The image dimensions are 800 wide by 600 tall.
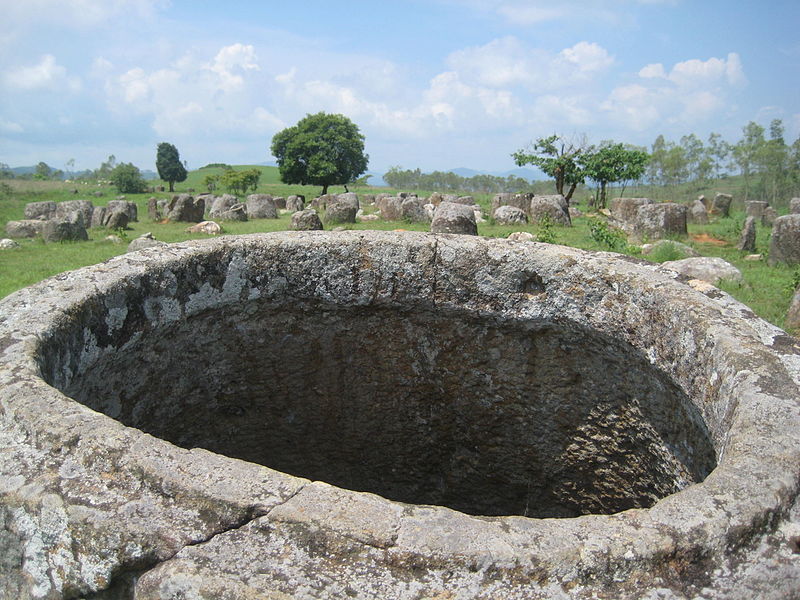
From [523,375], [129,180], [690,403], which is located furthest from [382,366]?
[129,180]

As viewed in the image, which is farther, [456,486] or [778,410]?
[456,486]

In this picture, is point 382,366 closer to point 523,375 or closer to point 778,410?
point 523,375

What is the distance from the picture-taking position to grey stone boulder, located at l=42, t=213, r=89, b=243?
50.1 feet

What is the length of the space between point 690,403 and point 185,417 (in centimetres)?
229

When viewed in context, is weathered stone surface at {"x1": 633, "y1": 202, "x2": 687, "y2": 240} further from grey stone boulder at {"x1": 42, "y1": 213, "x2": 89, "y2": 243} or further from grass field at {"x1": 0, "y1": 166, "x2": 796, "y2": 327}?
grey stone boulder at {"x1": 42, "y1": 213, "x2": 89, "y2": 243}

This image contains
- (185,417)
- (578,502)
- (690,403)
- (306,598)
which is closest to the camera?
(306,598)

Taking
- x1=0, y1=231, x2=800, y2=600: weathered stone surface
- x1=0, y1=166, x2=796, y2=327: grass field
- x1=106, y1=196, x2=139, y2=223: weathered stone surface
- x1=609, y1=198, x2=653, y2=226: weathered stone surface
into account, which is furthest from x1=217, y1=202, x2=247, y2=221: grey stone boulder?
x1=0, y1=231, x2=800, y2=600: weathered stone surface

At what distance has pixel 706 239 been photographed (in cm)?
1585

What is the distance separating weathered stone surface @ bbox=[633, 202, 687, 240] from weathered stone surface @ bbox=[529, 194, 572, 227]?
4300 millimetres

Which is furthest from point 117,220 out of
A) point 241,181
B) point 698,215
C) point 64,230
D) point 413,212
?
point 241,181

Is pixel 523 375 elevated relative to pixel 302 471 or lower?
elevated

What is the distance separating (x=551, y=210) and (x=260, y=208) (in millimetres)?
10416

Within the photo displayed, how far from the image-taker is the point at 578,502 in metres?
3.34

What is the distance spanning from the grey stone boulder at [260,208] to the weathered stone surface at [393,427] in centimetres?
2020
